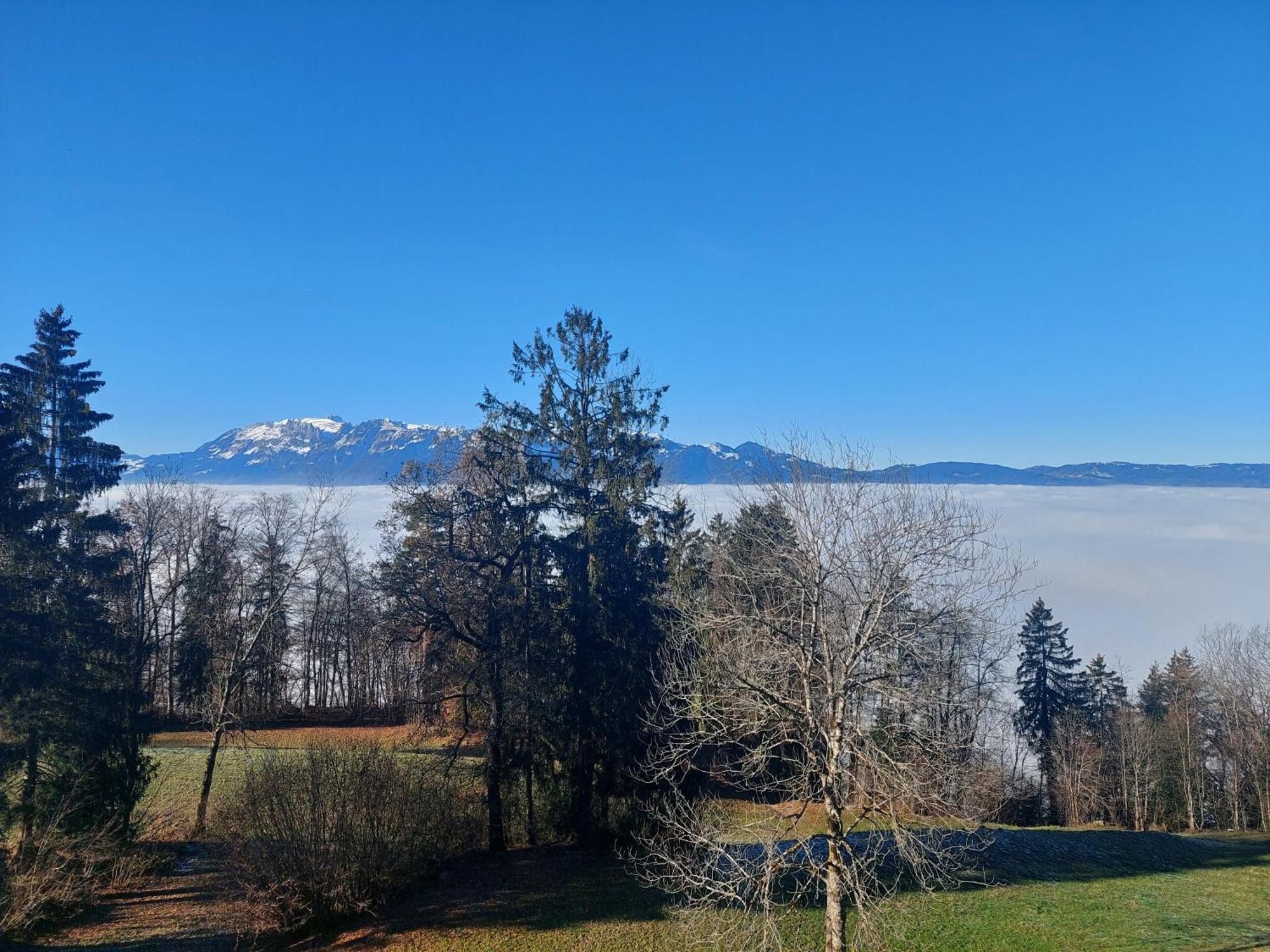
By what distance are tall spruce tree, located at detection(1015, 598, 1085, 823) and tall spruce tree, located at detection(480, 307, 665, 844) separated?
109 ft

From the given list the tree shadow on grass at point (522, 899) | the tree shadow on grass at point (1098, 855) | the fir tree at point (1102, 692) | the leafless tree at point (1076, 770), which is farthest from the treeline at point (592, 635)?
the fir tree at point (1102, 692)

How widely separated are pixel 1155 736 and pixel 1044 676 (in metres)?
6.33

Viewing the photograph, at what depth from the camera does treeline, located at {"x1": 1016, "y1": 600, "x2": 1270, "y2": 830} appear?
3950cm

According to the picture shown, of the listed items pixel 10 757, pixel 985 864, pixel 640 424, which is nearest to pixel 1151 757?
pixel 985 864

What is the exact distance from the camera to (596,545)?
75.4 ft

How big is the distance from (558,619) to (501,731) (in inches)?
147

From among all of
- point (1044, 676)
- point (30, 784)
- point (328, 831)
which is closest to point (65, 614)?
point (30, 784)

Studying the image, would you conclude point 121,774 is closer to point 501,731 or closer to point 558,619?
point 501,731

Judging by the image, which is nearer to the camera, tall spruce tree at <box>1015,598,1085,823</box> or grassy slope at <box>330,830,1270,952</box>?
grassy slope at <box>330,830,1270,952</box>

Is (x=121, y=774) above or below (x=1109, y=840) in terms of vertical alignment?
above

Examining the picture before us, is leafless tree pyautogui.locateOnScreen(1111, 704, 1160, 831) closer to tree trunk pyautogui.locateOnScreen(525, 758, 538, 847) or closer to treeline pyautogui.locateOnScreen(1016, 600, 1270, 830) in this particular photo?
treeline pyautogui.locateOnScreen(1016, 600, 1270, 830)

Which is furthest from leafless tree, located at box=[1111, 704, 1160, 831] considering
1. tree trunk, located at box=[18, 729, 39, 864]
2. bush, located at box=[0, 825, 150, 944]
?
tree trunk, located at box=[18, 729, 39, 864]

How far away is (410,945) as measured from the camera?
16281 millimetres

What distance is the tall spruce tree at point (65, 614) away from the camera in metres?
18.1
